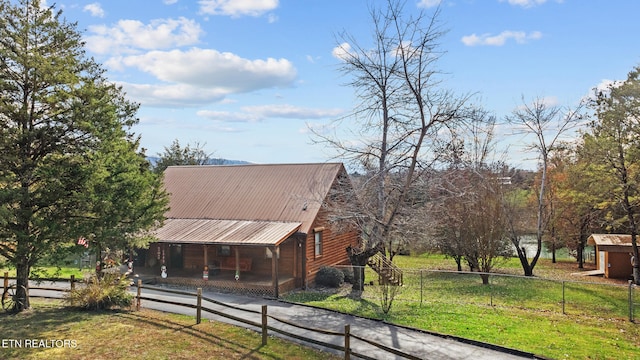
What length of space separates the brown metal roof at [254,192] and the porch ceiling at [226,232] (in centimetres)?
60

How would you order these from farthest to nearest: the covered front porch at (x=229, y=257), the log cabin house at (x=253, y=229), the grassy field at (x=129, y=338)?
the log cabin house at (x=253, y=229)
the covered front porch at (x=229, y=257)
the grassy field at (x=129, y=338)

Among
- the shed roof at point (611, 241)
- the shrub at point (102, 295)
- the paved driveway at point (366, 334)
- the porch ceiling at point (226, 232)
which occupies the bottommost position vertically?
the paved driveway at point (366, 334)

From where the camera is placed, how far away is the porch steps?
66.8 ft

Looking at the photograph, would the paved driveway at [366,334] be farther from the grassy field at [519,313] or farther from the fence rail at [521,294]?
the fence rail at [521,294]

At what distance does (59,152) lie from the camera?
1333cm

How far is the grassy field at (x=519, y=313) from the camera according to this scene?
441 inches

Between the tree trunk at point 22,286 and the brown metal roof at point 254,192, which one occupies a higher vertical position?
the brown metal roof at point 254,192

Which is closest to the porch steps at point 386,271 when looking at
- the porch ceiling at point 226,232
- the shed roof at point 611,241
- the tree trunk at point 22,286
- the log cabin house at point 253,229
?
the log cabin house at point 253,229

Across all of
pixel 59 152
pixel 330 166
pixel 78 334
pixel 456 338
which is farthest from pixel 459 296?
pixel 59 152

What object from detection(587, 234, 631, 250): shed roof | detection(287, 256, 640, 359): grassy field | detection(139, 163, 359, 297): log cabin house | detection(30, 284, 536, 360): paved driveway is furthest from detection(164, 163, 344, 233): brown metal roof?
detection(587, 234, 631, 250): shed roof

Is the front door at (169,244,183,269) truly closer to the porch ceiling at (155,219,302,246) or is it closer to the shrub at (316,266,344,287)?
the porch ceiling at (155,219,302,246)

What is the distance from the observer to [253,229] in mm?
20656

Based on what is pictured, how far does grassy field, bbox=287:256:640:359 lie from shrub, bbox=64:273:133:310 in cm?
626

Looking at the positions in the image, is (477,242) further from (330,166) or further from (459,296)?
(330,166)
